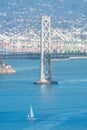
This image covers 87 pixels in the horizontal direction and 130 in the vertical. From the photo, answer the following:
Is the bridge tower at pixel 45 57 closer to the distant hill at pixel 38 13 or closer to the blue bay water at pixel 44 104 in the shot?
the blue bay water at pixel 44 104

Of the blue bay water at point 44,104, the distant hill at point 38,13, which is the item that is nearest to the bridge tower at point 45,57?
the blue bay water at point 44,104

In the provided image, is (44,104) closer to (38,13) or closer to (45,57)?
(45,57)

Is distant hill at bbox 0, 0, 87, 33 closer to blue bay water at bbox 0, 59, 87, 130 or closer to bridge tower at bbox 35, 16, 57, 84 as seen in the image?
bridge tower at bbox 35, 16, 57, 84

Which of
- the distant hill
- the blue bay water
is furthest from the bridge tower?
the distant hill

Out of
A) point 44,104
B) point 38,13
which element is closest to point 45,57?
point 44,104

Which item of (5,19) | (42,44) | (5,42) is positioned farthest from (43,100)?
(5,19)

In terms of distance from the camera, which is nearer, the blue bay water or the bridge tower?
the blue bay water
